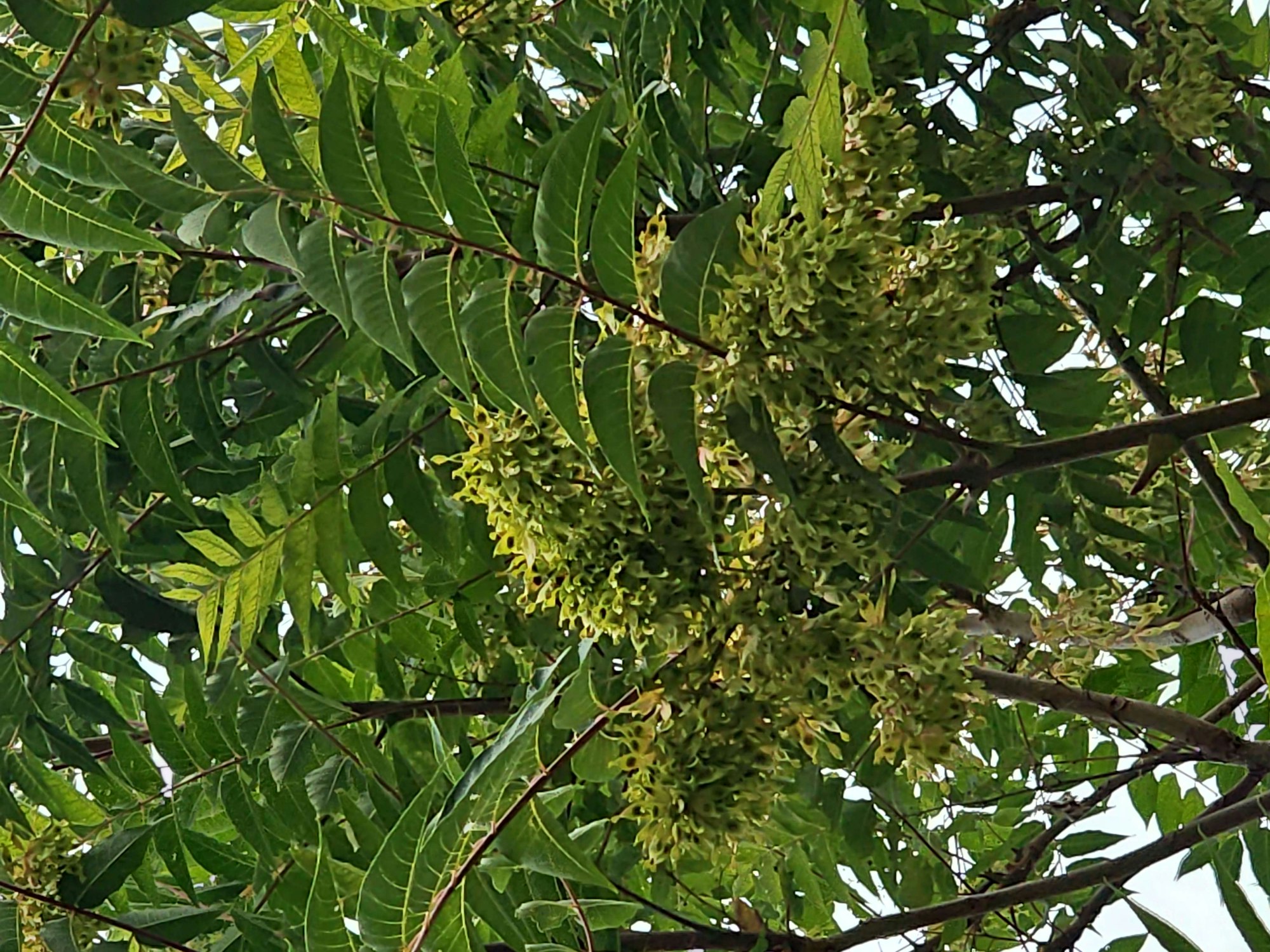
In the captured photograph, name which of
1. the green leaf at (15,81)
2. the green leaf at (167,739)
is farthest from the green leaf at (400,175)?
the green leaf at (167,739)

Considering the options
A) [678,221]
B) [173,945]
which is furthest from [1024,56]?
[173,945]

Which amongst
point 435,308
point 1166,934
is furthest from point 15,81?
point 1166,934

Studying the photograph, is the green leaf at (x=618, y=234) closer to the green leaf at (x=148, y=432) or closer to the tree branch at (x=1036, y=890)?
the green leaf at (x=148, y=432)

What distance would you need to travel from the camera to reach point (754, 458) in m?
0.64

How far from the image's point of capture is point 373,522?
87cm

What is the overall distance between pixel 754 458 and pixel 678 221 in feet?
1.04

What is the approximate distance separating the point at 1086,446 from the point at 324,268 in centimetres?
40

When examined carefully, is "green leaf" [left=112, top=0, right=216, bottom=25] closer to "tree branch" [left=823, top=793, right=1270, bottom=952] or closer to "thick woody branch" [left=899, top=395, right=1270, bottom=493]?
"thick woody branch" [left=899, top=395, right=1270, bottom=493]

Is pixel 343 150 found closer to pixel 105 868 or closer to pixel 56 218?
pixel 56 218

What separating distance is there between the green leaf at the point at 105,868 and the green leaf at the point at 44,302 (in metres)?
0.40

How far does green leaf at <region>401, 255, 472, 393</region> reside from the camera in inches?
25.7

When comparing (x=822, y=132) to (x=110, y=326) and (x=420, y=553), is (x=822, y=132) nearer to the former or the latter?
(x=110, y=326)

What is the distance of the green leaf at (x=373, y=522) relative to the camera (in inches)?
33.9

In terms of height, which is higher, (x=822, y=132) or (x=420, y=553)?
(x=822, y=132)
